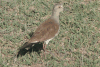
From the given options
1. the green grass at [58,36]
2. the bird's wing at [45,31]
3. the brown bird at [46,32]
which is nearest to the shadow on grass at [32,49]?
the green grass at [58,36]

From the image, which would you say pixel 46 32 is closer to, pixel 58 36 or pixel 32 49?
pixel 32 49

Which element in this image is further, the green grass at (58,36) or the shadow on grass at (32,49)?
the shadow on grass at (32,49)

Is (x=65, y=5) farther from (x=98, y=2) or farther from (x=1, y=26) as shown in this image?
(x=1, y=26)

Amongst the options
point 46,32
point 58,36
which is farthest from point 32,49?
point 58,36

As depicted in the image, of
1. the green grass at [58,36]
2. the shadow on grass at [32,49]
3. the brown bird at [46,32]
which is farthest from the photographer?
the shadow on grass at [32,49]

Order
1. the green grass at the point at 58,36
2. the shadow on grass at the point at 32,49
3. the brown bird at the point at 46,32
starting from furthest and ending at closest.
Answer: the shadow on grass at the point at 32,49 < the green grass at the point at 58,36 < the brown bird at the point at 46,32

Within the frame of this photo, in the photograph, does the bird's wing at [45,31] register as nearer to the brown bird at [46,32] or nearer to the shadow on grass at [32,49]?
the brown bird at [46,32]

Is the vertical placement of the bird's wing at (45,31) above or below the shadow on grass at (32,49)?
above

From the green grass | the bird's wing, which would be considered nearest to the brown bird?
the bird's wing

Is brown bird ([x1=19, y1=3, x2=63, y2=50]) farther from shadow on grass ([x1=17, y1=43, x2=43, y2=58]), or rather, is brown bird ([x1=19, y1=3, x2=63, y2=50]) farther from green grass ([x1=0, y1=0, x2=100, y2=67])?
green grass ([x1=0, y1=0, x2=100, y2=67])
